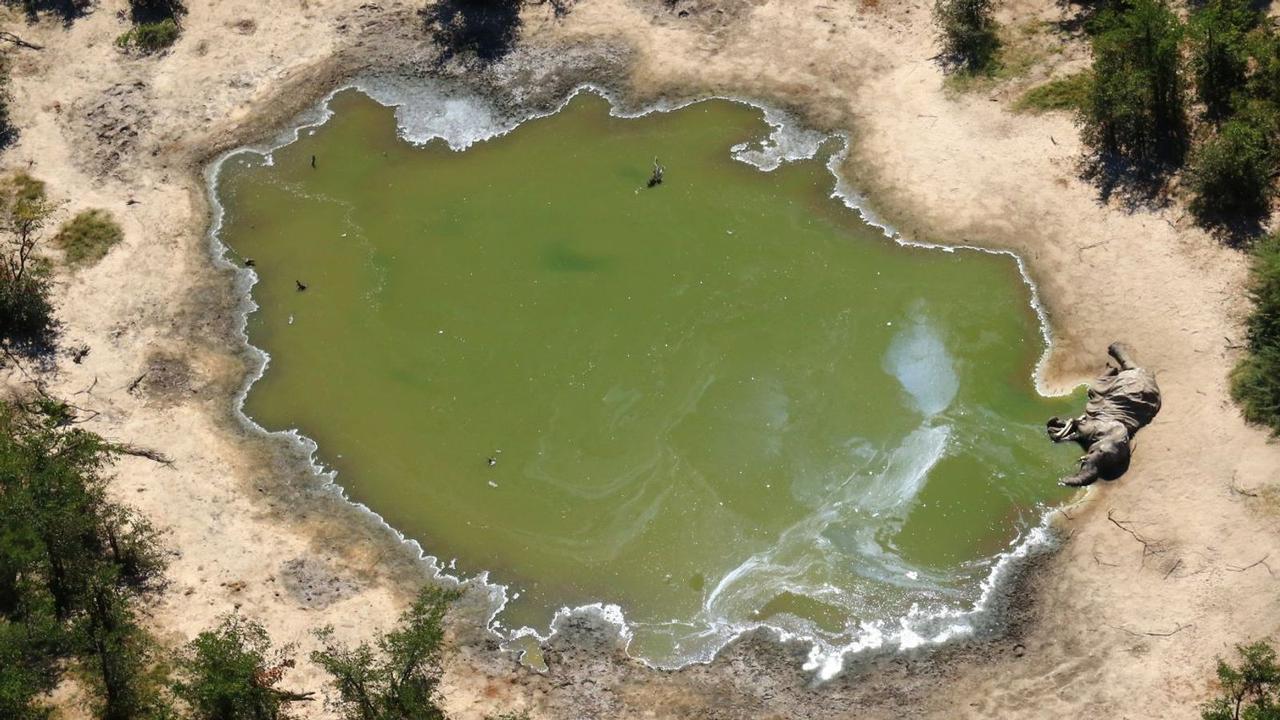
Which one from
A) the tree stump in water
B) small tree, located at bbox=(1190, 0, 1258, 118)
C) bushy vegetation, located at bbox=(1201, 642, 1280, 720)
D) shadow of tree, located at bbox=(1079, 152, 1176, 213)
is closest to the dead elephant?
bushy vegetation, located at bbox=(1201, 642, 1280, 720)

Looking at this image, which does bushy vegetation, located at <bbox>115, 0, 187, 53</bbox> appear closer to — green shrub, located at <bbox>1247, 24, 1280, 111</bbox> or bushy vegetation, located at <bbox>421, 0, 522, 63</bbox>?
bushy vegetation, located at <bbox>421, 0, 522, 63</bbox>

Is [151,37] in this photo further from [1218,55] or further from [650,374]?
[1218,55]

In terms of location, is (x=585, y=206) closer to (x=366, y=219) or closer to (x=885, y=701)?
(x=366, y=219)

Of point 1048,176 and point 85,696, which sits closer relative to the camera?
point 85,696

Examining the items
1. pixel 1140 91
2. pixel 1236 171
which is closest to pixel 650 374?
pixel 1140 91

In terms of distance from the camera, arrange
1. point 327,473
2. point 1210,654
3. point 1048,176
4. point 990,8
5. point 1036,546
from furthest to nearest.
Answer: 1. point 990,8
2. point 1048,176
3. point 327,473
4. point 1036,546
5. point 1210,654

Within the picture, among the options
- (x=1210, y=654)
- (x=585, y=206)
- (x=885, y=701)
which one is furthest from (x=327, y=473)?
(x=1210, y=654)

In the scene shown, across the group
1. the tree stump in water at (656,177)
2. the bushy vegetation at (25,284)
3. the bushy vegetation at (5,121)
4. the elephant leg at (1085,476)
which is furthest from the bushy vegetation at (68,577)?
the elephant leg at (1085,476)
